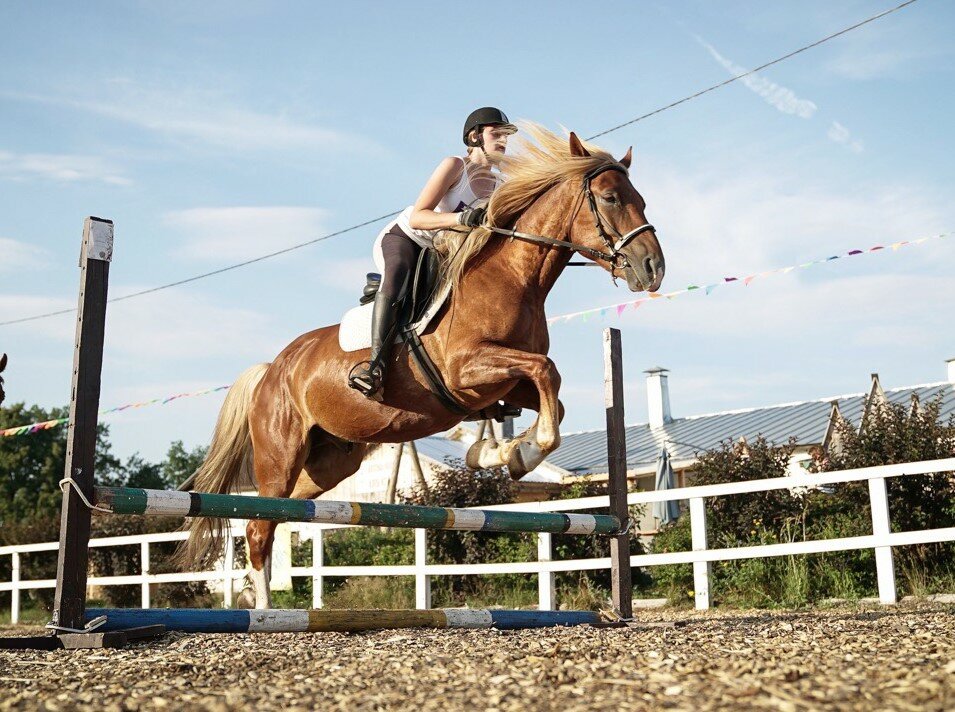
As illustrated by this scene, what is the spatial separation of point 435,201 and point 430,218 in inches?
4.9

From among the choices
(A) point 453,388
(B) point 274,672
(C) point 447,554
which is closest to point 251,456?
(A) point 453,388

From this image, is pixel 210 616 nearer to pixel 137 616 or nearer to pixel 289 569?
pixel 137 616

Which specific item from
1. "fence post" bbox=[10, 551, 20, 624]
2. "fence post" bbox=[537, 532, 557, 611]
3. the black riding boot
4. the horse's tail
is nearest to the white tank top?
the black riding boot

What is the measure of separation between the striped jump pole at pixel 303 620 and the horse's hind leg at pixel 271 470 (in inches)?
66.6

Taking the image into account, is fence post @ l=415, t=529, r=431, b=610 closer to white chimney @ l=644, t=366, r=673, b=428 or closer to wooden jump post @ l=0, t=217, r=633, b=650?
wooden jump post @ l=0, t=217, r=633, b=650

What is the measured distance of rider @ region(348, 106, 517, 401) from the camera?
5.62m

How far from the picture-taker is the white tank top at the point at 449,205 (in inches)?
229

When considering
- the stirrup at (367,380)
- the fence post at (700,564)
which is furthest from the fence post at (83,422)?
the fence post at (700,564)

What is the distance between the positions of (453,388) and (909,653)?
2788 millimetres

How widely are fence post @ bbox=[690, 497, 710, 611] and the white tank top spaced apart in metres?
4.69

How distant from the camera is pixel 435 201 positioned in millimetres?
5664

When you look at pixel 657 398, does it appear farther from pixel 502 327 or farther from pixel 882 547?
pixel 502 327

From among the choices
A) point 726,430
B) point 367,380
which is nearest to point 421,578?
point 367,380

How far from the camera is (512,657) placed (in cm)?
352
